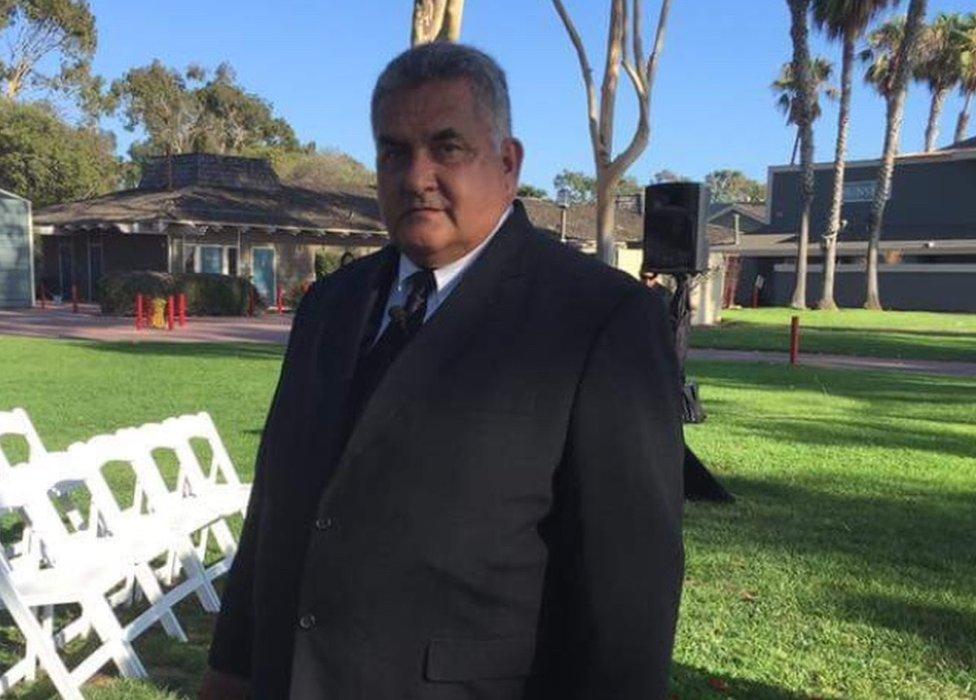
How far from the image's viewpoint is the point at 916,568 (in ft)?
18.5

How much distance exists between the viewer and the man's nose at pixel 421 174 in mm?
1735

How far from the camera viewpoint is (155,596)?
4254mm

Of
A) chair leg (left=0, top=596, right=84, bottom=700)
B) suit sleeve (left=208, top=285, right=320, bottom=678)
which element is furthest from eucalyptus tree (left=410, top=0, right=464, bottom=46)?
suit sleeve (left=208, top=285, right=320, bottom=678)

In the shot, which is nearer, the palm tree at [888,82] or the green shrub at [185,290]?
the green shrub at [185,290]

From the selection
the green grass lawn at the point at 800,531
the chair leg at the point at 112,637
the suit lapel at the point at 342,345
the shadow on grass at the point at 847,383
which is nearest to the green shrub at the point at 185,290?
the green grass lawn at the point at 800,531

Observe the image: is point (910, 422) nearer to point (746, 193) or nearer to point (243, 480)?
point (243, 480)

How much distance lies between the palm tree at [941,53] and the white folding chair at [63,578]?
50.3 m

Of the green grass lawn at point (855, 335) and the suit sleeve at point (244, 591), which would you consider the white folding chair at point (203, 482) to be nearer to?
the suit sleeve at point (244, 591)

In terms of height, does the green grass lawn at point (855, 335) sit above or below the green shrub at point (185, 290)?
below

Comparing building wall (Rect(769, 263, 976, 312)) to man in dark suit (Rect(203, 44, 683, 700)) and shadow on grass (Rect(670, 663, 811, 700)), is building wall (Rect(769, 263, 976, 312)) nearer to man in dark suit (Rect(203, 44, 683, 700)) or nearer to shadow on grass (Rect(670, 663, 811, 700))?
shadow on grass (Rect(670, 663, 811, 700))

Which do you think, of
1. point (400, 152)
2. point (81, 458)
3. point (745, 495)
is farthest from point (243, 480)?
point (400, 152)

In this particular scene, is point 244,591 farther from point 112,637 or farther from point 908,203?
point 908,203

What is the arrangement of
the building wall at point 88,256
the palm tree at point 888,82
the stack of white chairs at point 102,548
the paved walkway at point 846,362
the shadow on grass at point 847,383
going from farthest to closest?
the palm tree at point 888,82 → the building wall at point 88,256 → the paved walkway at point 846,362 → the shadow on grass at point 847,383 → the stack of white chairs at point 102,548

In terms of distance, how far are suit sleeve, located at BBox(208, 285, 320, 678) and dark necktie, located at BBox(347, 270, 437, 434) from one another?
0.27m
